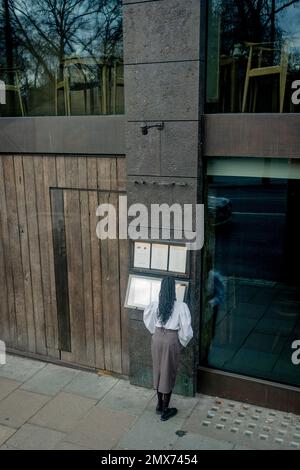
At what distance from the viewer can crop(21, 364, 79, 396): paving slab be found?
22.1ft

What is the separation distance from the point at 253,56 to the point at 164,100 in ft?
3.78

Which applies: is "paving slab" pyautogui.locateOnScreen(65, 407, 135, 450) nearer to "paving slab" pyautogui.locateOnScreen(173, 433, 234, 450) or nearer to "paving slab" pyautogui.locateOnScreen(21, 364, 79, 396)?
"paving slab" pyautogui.locateOnScreen(173, 433, 234, 450)

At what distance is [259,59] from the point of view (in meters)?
5.67

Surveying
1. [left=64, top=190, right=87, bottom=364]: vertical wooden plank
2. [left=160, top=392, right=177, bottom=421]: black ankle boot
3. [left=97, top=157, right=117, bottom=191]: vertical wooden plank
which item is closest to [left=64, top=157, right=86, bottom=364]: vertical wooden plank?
[left=64, top=190, right=87, bottom=364]: vertical wooden plank

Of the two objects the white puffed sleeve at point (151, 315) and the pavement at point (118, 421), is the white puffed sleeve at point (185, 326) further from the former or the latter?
the pavement at point (118, 421)

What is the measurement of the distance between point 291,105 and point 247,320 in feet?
9.23

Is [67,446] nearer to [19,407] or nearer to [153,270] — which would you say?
[19,407]

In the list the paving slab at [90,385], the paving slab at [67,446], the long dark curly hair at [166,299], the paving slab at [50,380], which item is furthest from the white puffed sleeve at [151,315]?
the paving slab at [50,380]

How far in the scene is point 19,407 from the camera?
6.30 metres

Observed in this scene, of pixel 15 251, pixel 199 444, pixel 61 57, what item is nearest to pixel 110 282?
pixel 15 251

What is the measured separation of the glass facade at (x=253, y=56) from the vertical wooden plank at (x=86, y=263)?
195cm

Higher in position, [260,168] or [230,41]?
[230,41]

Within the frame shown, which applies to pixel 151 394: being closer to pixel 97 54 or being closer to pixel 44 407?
pixel 44 407
